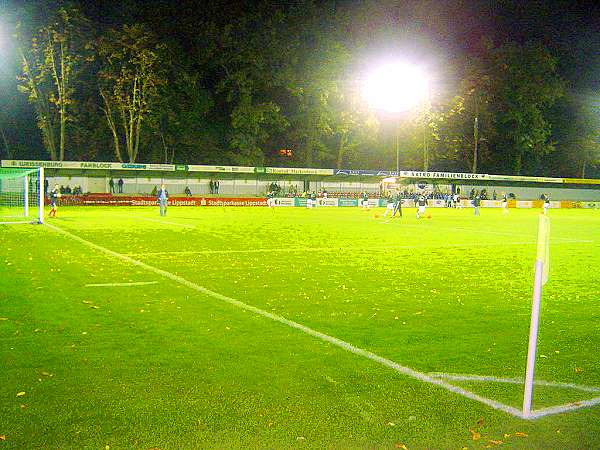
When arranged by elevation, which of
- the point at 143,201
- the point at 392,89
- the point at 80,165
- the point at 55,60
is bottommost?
the point at 143,201

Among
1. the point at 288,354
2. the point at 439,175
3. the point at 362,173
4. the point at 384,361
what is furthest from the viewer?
the point at 439,175

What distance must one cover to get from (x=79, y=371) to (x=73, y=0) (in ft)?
180

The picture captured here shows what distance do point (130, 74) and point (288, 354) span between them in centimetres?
5278

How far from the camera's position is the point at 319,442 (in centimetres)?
455

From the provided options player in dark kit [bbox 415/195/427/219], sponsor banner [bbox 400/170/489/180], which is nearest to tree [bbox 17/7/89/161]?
sponsor banner [bbox 400/170/489/180]

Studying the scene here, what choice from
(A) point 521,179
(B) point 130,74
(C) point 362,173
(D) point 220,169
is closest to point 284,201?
(D) point 220,169

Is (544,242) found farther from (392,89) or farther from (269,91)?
(269,91)

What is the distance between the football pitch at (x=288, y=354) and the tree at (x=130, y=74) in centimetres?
4280

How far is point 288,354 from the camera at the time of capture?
6.82 m

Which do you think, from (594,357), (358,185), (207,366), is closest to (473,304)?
(594,357)

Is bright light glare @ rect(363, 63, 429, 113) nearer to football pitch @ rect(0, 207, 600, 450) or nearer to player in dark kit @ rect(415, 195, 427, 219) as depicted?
player in dark kit @ rect(415, 195, 427, 219)

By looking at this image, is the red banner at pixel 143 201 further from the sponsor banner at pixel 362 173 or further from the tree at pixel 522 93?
the tree at pixel 522 93

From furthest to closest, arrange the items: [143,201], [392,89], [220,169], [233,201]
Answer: [220,169] → [233,201] → [143,201] → [392,89]

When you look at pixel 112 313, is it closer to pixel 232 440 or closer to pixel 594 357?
pixel 232 440
